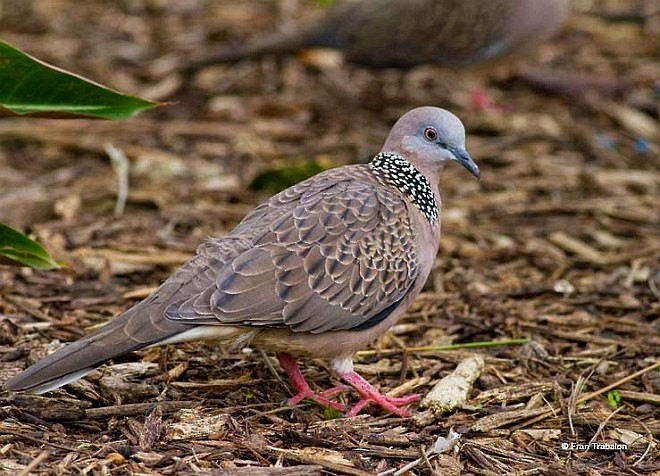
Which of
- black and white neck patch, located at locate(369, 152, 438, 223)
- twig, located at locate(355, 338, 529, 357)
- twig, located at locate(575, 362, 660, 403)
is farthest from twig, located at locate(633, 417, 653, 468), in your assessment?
black and white neck patch, located at locate(369, 152, 438, 223)

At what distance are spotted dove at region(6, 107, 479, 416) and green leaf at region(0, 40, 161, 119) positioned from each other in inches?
25.4

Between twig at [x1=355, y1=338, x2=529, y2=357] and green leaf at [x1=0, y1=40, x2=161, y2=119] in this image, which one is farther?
twig at [x1=355, y1=338, x2=529, y2=357]

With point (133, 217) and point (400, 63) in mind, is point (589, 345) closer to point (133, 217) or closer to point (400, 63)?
point (133, 217)

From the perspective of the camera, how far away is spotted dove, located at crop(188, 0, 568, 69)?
818cm

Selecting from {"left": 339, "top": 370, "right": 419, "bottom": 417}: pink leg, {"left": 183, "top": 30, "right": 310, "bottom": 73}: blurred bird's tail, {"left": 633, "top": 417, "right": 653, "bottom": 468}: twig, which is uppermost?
{"left": 183, "top": 30, "right": 310, "bottom": 73}: blurred bird's tail

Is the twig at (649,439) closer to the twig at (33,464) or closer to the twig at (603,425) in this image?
the twig at (603,425)

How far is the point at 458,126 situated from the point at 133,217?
234cm

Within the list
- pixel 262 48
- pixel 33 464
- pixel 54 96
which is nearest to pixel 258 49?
pixel 262 48

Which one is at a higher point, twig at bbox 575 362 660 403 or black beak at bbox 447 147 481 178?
black beak at bbox 447 147 481 178

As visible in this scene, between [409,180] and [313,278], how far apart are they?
73 centimetres

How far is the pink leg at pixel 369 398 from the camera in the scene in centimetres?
416

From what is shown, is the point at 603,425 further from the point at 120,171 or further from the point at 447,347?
the point at 120,171

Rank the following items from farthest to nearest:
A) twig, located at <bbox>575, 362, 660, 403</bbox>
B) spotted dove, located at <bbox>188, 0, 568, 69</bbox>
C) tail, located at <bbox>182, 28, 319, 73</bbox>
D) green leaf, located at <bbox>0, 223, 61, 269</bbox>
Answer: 1. tail, located at <bbox>182, 28, 319, 73</bbox>
2. spotted dove, located at <bbox>188, 0, 568, 69</bbox>
3. twig, located at <bbox>575, 362, 660, 403</bbox>
4. green leaf, located at <bbox>0, 223, 61, 269</bbox>

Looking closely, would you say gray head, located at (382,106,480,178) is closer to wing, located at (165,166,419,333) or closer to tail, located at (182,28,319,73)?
wing, located at (165,166,419,333)
